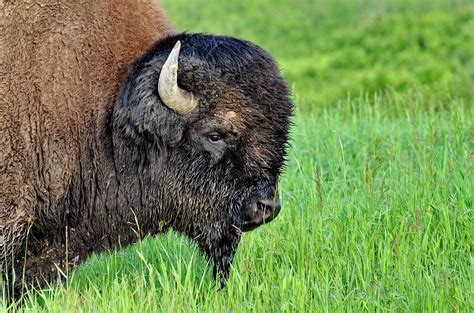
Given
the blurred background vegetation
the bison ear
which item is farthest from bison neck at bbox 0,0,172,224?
the blurred background vegetation

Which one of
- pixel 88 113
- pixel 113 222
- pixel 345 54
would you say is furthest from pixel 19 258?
pixel 345 54

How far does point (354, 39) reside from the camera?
21781 mm

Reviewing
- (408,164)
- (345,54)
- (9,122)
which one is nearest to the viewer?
(9,122)

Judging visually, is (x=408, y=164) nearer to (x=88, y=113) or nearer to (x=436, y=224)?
(x=436, y=224)

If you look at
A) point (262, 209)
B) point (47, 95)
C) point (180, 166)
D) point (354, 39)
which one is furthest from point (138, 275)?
point (354, 39)

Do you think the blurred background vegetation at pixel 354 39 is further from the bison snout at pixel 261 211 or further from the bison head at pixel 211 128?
the bison snout at pixel 261 211

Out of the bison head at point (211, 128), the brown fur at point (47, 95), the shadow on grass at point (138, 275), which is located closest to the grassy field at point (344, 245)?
the shadow on grass at point (138, 275)

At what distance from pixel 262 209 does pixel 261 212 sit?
2 cm

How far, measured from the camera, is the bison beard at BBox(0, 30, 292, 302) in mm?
5172

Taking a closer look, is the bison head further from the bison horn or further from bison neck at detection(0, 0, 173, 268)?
bison neck at detection(0, 0, 173, 268)

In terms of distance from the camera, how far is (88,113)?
5320 mm

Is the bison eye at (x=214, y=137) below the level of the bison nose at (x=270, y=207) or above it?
above

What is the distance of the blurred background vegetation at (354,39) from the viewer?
16828 millimetres

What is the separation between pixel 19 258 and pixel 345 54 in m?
16.1
